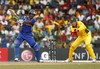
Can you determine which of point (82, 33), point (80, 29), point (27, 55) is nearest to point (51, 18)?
point (27, 55)

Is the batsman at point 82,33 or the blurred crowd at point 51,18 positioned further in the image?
the blurred crowd at point 51,18

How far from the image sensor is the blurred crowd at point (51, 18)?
20.4 metres

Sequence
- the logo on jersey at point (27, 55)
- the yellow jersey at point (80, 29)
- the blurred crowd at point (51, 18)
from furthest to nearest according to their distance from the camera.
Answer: the blurred crowd at point (51, 18) < the logo on jersey at point (27, 55) < the yellow jersey at point (80, 29)

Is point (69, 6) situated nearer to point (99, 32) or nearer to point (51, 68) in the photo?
point (99, 32)

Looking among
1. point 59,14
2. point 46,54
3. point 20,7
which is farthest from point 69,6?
point 46,54

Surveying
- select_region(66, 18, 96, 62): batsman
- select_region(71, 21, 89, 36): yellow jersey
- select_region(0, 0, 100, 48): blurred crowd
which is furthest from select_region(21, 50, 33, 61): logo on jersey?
select_region(71, 21, 89, 36): yellow jersey

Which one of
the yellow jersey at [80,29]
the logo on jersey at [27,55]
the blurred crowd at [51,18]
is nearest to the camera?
the yellow jersey at [80,29]

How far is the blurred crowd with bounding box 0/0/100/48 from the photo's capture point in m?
20.4

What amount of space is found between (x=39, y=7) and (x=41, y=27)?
2.45 meters

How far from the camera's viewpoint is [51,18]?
22.2 meters

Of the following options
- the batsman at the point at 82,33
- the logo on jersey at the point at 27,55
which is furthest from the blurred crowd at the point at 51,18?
the batsman at the point at 82,33

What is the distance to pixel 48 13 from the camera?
2262 centimetres

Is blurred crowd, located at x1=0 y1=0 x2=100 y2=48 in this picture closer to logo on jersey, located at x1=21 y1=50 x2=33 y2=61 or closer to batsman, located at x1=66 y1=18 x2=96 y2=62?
logo on jersey, located at x1=21 y1=50 x2=33 y2=61

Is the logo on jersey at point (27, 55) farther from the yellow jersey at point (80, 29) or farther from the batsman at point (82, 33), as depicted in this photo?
the yellow jersey at point (80, 29)
